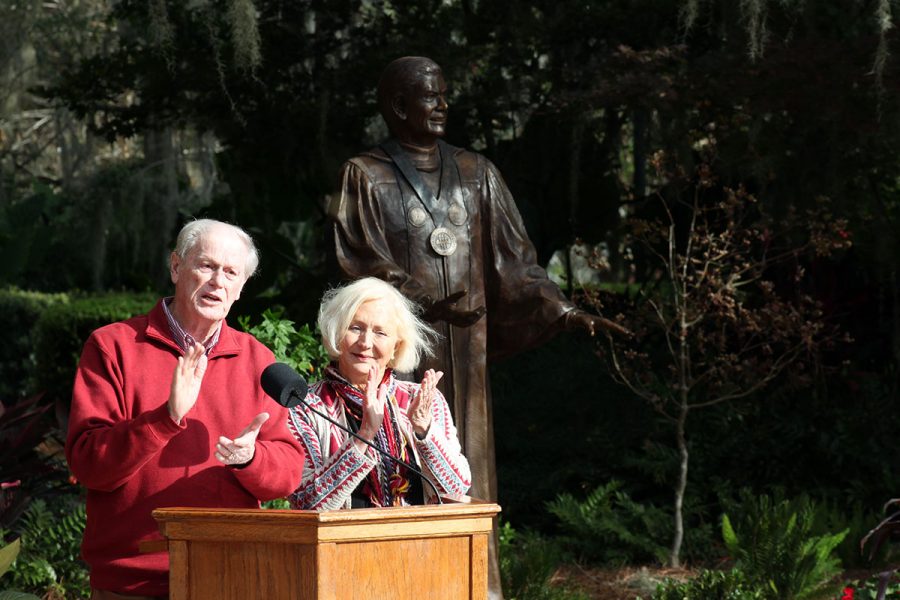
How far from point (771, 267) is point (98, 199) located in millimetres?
5969

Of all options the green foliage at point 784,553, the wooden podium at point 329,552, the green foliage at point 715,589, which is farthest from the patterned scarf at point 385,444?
the green foliage at point 784,553

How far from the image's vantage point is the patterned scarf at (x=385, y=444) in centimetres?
343

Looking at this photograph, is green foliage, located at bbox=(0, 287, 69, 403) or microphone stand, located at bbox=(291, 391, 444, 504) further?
green foliage, located at bbox=(0, 287, 69, 403)

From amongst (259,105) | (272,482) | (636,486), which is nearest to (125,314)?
(259,105)

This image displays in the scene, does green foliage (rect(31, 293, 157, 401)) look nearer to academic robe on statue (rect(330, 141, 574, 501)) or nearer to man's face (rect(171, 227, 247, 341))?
academic robe on statue (rect(330, 141, 574, 501))

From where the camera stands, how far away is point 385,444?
3465 mm

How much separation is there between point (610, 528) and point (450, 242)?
2.84 metres

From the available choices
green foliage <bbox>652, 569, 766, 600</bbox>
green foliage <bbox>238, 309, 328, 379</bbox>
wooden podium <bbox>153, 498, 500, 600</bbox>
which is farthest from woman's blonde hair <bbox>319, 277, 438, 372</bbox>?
green foliage <bbox>652, 569, 766, 600</bbox>

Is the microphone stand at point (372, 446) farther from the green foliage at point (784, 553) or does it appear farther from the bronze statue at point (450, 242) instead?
the green foliage at point (784, 553)

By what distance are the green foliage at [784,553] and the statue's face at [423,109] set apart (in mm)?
2509

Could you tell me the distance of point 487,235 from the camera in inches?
220

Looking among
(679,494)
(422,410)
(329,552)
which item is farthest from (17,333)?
(329,552)

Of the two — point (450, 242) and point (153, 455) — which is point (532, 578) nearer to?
point (450, 242)

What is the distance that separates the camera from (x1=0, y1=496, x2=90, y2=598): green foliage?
6.05m
